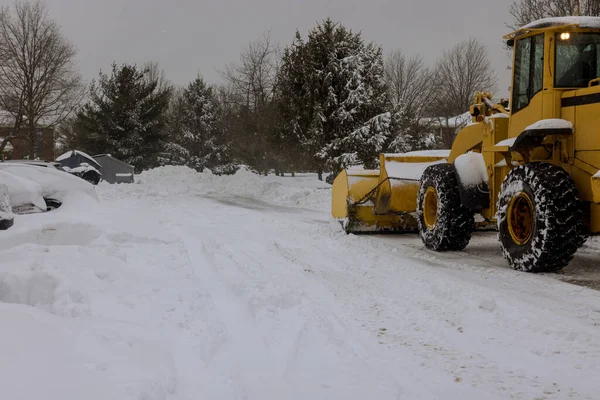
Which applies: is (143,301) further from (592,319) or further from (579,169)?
(579,169)

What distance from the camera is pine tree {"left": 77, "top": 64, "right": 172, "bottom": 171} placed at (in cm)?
3747

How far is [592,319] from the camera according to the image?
4.20m

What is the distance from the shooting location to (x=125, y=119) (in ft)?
124

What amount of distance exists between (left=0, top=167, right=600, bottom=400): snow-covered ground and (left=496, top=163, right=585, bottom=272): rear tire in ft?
0.67

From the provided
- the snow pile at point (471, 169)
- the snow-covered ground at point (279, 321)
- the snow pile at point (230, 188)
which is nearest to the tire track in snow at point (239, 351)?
the snow-covered ground at point (279, 321)

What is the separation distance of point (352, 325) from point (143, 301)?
1790mm

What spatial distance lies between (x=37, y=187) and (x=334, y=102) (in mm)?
13974

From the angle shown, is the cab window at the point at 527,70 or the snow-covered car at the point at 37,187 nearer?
the cab window at the point at 527,70

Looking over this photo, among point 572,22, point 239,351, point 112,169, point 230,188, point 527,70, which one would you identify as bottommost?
point 239,351

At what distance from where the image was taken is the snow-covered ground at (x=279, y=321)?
2883 mm

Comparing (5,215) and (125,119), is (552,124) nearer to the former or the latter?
(5,215)

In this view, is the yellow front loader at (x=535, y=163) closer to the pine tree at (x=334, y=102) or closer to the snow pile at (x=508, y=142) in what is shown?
the snow pile at (x=508, y=142)

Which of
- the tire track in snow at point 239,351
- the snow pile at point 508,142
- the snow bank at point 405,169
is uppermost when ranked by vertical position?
the snow pile at point 508,142

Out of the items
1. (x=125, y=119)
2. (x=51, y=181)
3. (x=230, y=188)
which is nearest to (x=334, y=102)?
(x=230, y=188)
